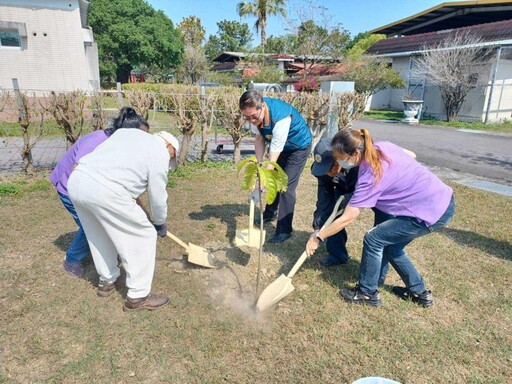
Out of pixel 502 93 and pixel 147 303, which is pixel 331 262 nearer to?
pixel 147 303

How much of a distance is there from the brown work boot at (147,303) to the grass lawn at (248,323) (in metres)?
0.06

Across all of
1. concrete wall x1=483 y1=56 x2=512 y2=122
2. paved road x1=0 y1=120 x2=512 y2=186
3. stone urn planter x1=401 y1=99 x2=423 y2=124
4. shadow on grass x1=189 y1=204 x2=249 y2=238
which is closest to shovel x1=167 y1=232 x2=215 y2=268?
shadow on grass x1=189 y1=204 x2=249 y2=238

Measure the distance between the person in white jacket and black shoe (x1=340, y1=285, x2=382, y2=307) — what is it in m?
1.55

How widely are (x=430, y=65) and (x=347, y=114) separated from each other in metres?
10.1

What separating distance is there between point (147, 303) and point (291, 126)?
212 cm

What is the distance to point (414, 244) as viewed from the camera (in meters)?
4.07

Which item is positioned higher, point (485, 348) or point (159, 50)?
point (159, 50)

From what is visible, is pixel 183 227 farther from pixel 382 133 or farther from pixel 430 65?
pixel 430 65

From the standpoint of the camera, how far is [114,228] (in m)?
2.49

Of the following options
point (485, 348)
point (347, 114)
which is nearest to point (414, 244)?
point (485, 348)

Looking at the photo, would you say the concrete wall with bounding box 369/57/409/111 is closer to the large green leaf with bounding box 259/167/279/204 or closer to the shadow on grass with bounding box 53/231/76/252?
the shadow on grass with bounding box 53/231/76/252

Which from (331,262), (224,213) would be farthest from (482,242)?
(224,213)

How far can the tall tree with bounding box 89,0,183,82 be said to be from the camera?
91.0 ft

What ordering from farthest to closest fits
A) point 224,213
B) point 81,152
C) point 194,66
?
point 194,66, point 224,213, point 81,152
